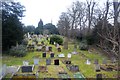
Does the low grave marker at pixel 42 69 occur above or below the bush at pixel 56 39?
below

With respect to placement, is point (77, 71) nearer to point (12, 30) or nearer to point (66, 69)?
point (66, 69)

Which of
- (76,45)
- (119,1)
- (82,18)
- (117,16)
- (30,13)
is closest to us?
(119,1)

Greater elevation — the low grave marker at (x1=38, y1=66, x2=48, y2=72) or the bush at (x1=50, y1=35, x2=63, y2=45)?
the bush at (x1=50, y1=35, x2=63, y2=45)

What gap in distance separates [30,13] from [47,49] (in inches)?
76.1

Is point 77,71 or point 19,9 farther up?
point 19,9

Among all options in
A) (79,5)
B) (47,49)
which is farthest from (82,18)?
(47,49)

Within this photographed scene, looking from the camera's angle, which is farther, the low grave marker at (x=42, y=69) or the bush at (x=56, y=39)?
the bush at (x=56, y=39)

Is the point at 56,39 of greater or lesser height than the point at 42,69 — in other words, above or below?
above

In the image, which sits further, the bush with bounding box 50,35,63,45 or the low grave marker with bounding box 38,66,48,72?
the bush with bounding box 50,35,63,45

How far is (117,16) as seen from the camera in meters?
3.33

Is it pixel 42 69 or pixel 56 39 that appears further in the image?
pixel 56 39

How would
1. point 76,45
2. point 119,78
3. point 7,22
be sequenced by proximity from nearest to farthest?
1. point 119,78
2. point 7,22
3. point 76,45

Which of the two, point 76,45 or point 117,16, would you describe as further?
point 76,45

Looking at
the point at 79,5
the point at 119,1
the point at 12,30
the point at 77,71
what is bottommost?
the point at 77,71
